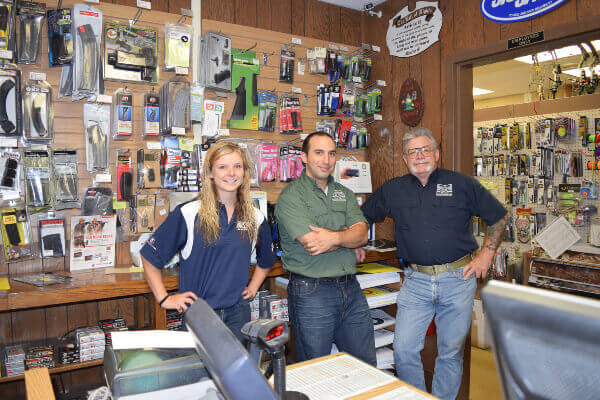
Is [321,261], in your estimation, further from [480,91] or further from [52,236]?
[480,91]

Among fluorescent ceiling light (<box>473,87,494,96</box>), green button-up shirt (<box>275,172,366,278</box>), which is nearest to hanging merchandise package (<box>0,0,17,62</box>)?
green button-up shirt (<box>275,172,366,278</box>)

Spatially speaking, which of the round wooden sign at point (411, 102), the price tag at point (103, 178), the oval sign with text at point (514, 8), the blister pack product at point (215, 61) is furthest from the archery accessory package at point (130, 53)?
the oval sign with text at point (514, 8)

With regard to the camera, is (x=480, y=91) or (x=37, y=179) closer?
(x=37, y=179)

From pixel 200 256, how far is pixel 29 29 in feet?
6.33

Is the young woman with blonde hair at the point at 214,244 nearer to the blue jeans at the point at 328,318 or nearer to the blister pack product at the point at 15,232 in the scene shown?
the blue jeans at the point at 328,318

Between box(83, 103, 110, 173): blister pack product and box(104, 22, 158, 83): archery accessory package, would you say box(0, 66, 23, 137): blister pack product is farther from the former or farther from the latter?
box(104, 22, 158, 83): archery accessory package

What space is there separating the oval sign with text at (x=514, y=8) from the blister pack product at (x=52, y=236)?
3.29 m

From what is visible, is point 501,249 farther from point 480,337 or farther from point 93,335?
point 93,335

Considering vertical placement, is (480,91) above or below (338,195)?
above

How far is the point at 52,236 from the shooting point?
2.70 meters

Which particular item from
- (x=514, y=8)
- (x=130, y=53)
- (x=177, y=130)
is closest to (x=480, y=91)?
(x=514, y=8)

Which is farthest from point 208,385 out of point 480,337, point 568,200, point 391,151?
point 568,200

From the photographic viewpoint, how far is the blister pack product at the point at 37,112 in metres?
2.63

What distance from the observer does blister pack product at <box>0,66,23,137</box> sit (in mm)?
2537
